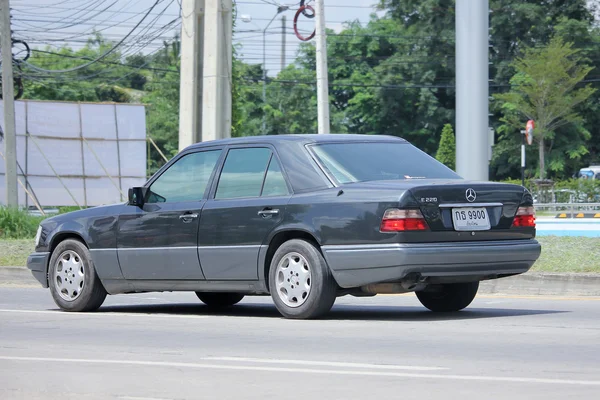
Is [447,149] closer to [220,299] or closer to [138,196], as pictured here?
[220,299]

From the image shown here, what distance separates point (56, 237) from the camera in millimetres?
11609

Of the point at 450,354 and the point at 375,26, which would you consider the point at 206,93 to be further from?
the point at 375,26

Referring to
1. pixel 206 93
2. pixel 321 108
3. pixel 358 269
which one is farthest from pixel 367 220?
pixel 321 108

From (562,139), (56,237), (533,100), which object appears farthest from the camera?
(562,139)

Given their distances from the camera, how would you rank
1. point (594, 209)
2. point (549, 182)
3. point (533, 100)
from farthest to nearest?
1. point (533, 100)
2. point (549, 182)
3. point (594, 209)

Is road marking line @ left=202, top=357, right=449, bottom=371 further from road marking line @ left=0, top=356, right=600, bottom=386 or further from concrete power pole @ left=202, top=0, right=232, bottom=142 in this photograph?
concrete power pole @ left=202, top=0, right=232, bottom=142

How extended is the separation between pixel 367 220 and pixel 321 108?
16.7m

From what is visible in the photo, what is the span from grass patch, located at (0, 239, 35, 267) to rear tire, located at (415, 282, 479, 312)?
8.37m

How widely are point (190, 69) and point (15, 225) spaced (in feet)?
19.8

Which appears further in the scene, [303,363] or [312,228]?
→ [312,228]

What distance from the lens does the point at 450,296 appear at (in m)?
→ 10.6

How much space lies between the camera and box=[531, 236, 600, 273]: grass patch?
1363cm

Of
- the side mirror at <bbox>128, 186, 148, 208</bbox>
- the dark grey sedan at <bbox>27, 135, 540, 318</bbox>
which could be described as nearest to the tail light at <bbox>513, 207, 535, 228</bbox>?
the dark grey sedan at <bbox>27, 135, 540, 318</bbox>

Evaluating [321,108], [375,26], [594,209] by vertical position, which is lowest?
[594,209]
